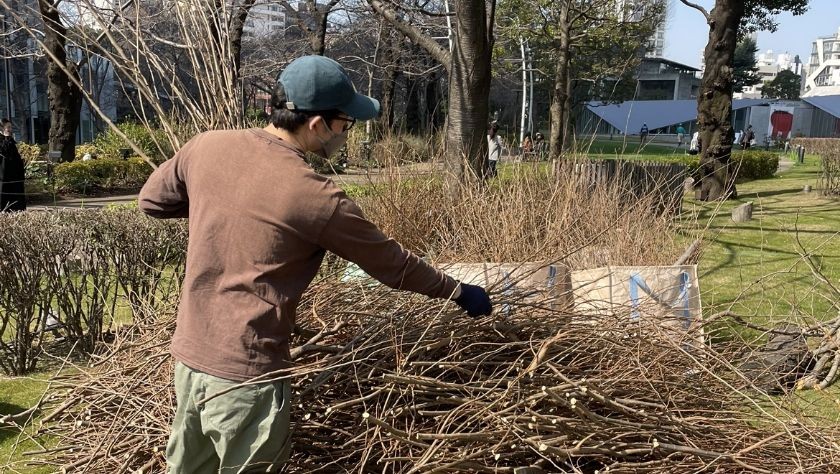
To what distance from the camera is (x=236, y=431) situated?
77.4 inches

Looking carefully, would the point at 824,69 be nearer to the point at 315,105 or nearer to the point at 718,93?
the point at 718,93

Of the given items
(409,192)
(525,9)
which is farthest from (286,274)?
(525,9)

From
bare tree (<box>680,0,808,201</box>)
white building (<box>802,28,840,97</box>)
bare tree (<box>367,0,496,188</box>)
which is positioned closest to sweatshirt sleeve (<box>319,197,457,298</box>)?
bare tree (<box>367,0,496,188</box>)

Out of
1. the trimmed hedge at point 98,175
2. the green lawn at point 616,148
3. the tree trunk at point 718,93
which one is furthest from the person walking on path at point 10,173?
the tree trunk at point 718,93

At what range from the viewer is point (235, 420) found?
196 centimetres

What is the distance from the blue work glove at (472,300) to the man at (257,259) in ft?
0.36

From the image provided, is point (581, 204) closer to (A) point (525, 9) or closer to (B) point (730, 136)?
(B) point (730, 136)

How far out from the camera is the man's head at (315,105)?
78.7 inches

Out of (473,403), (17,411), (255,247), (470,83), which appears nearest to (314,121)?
(255,247)

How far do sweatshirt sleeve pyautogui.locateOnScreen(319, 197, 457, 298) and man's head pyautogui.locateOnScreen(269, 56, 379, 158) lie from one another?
0.27m

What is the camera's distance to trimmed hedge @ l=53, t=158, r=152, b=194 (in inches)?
599

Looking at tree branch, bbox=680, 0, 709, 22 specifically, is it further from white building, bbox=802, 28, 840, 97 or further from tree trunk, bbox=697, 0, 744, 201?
white building, bbox=802, 28, 840, 97

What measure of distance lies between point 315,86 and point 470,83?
4834 mm

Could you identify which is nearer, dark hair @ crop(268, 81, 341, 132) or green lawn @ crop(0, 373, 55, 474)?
dark hair @ crop(268, 81, 341, 132)
